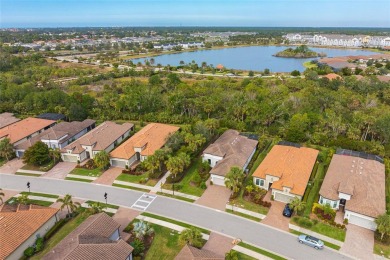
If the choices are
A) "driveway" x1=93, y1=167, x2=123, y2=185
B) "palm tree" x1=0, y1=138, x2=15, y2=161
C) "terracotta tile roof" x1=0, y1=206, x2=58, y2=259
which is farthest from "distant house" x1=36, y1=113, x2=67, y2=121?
"terracotta tile roof" x1=0, y1=206, x2=58, y2=259

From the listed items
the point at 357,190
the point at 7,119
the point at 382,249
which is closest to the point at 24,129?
the point at 7,119

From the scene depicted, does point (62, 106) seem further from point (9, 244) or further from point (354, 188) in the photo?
point (354, 188)

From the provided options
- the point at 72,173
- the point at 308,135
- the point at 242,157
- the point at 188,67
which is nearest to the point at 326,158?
the point at 308,135

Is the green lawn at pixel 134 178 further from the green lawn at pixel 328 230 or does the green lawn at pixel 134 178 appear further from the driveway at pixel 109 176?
the green lawn at pixel 328 230

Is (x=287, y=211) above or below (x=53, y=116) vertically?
below

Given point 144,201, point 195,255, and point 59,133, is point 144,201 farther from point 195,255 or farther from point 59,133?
point 59,133

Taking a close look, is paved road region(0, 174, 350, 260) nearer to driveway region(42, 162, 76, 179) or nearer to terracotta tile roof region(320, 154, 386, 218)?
driveway region(42, 162, 76, 179)
